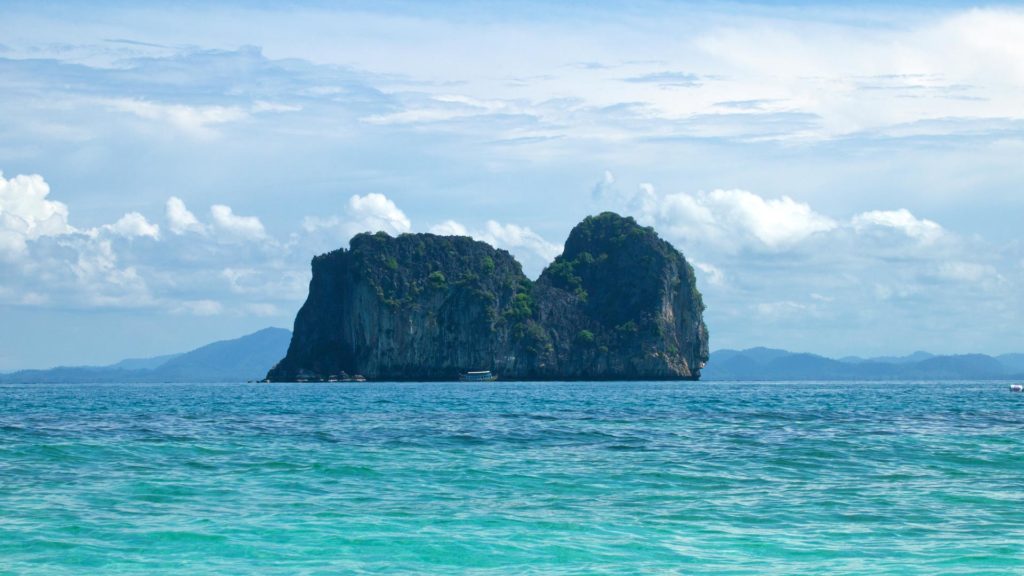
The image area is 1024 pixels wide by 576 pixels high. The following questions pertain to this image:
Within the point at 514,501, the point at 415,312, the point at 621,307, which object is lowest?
the point at 514,501

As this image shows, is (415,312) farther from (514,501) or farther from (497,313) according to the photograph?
(514,501)

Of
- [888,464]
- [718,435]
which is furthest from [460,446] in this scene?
[888,464]

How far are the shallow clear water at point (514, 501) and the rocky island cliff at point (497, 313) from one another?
5359 inches

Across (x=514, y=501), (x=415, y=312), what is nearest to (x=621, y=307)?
(x=415, y=312)

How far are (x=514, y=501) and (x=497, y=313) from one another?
154315 millimetres

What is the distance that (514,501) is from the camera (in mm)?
19578

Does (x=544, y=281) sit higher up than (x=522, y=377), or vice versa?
(x=544, y=281)

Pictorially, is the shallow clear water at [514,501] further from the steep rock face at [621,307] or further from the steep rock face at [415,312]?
the steep rock face at [621,307]

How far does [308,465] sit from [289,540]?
8.43m

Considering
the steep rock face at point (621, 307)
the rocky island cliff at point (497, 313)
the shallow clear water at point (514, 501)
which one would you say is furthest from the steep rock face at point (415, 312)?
the shallow clear water at point (514, 501)

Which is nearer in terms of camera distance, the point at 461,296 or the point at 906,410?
the point at 906,410

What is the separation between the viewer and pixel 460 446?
29234 mm

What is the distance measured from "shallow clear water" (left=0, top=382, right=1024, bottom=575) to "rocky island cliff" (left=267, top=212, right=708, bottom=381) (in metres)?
136

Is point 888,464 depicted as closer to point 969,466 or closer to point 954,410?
point 969,466
